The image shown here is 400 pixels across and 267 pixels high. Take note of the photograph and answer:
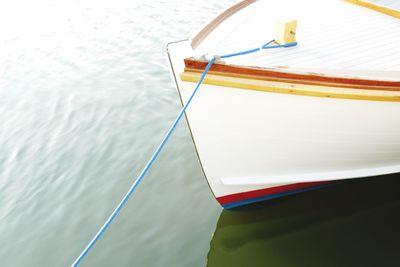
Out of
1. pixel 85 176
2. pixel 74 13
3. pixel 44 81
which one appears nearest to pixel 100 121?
pixel 85 176

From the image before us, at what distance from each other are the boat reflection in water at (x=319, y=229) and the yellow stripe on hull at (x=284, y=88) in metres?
1.47

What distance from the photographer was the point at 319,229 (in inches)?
136

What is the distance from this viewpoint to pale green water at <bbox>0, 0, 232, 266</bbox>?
3.62 metres

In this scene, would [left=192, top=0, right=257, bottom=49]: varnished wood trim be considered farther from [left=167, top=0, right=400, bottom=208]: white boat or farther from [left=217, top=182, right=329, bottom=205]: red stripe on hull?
[left=217, top=182, right=329, bottom=205]: red stripe on hull

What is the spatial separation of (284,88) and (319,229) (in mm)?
1668

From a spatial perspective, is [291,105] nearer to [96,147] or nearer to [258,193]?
[258,193]

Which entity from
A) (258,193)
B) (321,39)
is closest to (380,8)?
(321,39)

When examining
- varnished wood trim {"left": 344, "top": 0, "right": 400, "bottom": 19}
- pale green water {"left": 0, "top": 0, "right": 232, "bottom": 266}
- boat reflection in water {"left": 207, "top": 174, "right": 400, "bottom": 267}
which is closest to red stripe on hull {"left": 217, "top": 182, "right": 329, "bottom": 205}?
boat reflection in water {"left": 207, "top": 174, "right": 400, "bottom": 267}

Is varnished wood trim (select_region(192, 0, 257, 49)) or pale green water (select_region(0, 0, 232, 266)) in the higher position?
varnished wood trim (select_region(192, 0, 257, 49))

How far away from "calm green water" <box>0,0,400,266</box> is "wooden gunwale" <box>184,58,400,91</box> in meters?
1.54

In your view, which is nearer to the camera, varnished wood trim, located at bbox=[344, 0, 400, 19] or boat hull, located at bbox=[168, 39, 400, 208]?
boat hull, located at bbox=[168, 39, 400, 208]

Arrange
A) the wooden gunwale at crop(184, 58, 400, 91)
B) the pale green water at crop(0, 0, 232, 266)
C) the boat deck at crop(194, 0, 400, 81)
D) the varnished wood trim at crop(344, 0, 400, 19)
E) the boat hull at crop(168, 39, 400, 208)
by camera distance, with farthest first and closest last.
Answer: the varnished wood trim at crop(344, 0, 400, 19) < the pale green water at crop(0, 0, 232, 266) < the boat deck at crop(194, 0, 400, 81) < the boat hull at crop(168, 39, 400, 208) < the wooden gunwale at crop(184, 58, 400, 91)

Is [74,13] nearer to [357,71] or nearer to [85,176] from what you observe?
[85,176]

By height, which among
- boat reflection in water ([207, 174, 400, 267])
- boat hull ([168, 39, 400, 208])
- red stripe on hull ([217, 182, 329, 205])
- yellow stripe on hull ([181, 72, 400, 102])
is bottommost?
boat reflection in water ([207, 174, 400, 267])
